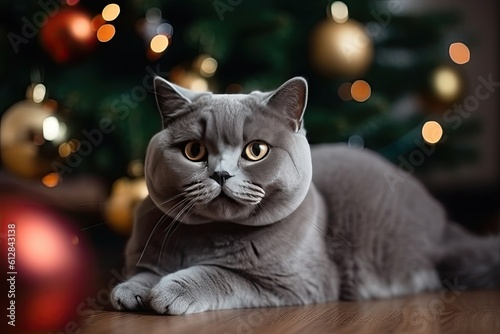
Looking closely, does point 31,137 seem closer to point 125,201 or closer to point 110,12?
point 125,201

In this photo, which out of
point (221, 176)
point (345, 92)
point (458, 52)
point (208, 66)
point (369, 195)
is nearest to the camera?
point (221, 176)

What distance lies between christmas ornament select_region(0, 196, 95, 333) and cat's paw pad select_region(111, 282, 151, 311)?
0.08 meters

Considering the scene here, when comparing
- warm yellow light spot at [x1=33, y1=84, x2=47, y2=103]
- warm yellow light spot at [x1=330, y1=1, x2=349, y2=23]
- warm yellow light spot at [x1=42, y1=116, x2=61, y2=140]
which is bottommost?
warm yellow light spot at [x1=42, y1=116, x2=61, y2=140]

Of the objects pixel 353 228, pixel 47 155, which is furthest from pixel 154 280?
pixel 47 155

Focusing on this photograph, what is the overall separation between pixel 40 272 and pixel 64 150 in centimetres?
73

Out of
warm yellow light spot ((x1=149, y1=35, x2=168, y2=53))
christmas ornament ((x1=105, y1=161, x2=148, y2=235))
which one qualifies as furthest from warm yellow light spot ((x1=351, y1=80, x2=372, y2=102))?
christmas ornament ((x1=105, y1=161, x2=148, y2=235))

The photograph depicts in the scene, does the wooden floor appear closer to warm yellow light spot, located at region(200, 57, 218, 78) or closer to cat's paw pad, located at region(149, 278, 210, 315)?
cat's paw pad, located at region(149, 278, 210, 315)

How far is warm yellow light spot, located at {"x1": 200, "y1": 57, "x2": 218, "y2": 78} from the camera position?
1.93m

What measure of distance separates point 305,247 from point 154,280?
0.30 metres

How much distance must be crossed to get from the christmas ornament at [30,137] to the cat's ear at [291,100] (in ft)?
2.87

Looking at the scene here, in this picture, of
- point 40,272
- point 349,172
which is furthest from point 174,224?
point 349,172

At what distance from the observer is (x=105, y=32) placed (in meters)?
2.00

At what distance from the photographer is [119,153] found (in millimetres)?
2188

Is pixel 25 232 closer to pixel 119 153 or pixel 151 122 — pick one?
pixel 151 122
